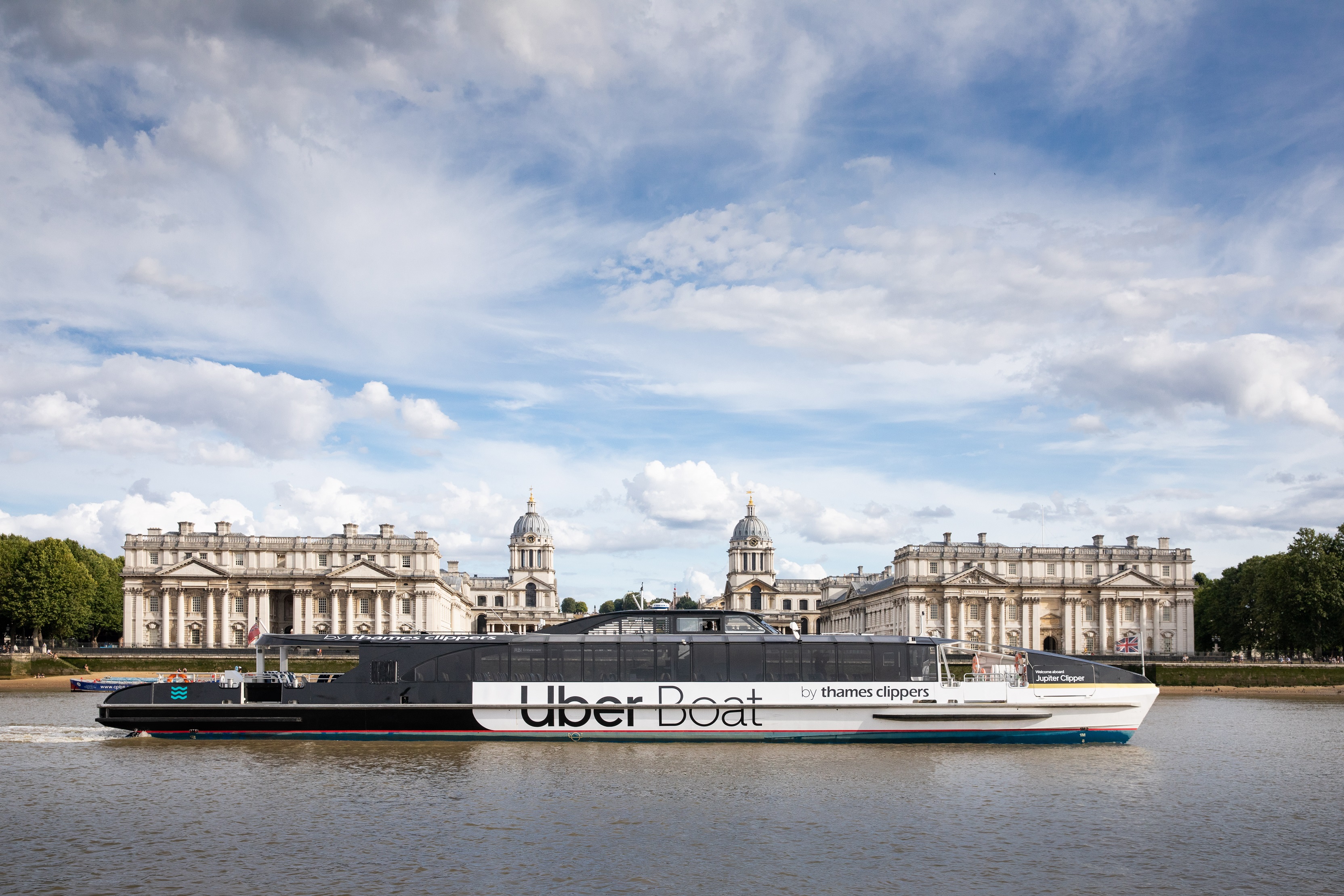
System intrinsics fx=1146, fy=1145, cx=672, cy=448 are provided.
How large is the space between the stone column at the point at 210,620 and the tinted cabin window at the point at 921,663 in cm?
10283

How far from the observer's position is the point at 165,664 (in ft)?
317

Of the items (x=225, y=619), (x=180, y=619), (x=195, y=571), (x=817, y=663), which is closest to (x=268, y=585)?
(x=225, y=619)

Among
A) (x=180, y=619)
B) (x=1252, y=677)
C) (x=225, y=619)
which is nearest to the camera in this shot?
(x=1252, y=677)

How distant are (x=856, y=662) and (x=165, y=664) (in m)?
76.6

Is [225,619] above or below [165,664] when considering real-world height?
above

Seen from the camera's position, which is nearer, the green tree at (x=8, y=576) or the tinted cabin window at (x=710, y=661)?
the tinted cabin window at (x=710, y=661)

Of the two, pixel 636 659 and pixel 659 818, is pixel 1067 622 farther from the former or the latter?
pixel 659 818

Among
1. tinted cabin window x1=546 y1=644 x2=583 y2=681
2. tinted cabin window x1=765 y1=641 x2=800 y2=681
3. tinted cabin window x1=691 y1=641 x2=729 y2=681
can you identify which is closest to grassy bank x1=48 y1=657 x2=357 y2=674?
tinted cabin window x1=546 y1=644 x2=583 y2=681

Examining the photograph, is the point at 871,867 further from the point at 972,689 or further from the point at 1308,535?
the point at 1308,535

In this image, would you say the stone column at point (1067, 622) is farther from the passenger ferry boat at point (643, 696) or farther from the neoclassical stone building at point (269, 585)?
the passenger ferry boat at point (643, 696)

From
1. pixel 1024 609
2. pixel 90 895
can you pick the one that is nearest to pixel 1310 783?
pixel 90 895

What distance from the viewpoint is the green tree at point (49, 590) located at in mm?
96500

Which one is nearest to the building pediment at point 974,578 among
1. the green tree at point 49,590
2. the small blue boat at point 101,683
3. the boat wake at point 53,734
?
the small blue boat at point 101,683

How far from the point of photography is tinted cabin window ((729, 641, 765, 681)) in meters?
38.4
